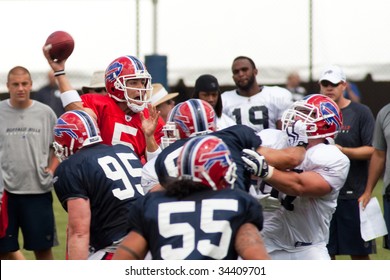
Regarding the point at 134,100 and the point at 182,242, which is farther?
the point at 134,100

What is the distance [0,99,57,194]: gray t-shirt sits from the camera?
8.43 m

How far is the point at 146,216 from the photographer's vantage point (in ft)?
14.2

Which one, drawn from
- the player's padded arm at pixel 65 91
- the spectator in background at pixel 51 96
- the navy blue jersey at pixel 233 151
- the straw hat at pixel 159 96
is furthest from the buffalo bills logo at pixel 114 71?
the spectator in background at pixel 51 96

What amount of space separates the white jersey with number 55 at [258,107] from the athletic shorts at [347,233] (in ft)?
3.37

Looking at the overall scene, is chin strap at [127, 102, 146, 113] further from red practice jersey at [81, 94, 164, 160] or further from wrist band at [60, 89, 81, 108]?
wrist band at [60, 89, 81, 108]

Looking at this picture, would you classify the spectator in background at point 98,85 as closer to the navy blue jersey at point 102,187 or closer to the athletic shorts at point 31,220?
the athletic shorts at point 31,220

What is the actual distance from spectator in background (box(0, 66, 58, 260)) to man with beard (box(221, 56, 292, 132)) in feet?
5.25

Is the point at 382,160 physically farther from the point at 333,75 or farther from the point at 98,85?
the point at 98,85

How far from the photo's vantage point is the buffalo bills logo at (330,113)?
19.3 feet

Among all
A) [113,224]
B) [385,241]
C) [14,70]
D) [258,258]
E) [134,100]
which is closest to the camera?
[258,258]

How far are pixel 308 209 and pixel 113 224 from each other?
1.18 meters

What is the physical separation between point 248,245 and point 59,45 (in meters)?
3.13

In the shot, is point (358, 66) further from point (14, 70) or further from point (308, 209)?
point (308, 209)
